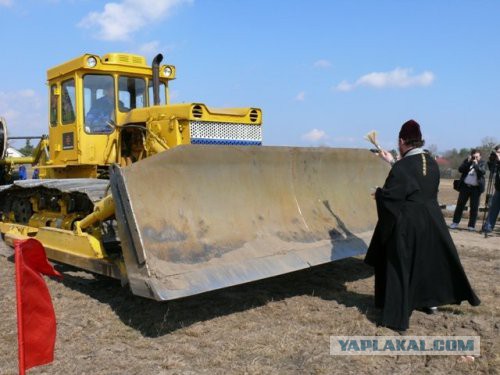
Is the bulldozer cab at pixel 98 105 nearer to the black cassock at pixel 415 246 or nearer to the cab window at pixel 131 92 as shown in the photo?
the cab window at pixel 131 92

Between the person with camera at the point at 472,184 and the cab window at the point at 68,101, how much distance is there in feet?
24.5

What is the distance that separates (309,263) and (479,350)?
1.65 m

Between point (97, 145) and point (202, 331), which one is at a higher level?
point (97, 145)

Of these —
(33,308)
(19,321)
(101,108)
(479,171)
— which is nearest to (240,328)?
(33,308)

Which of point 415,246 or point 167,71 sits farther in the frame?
point 167,71

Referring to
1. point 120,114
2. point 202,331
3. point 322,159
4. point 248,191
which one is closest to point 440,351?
point 202,331

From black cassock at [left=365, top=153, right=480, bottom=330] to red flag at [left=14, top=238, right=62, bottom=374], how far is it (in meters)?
2.58

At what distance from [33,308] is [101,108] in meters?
4.32

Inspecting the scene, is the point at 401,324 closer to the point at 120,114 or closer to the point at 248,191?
the point at 248,191

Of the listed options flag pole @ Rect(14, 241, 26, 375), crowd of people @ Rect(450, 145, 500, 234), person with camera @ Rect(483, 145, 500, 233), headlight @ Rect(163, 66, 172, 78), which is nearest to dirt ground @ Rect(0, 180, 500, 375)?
flag pole @ Rect(14, 241, 26, 375)

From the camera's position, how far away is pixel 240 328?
4402 mm

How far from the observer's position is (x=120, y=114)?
692cm

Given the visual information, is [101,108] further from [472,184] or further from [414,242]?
[472,184]

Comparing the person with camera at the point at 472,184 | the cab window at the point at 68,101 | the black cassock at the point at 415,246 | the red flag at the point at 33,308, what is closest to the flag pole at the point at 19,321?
the red flag at the point at 33,308
